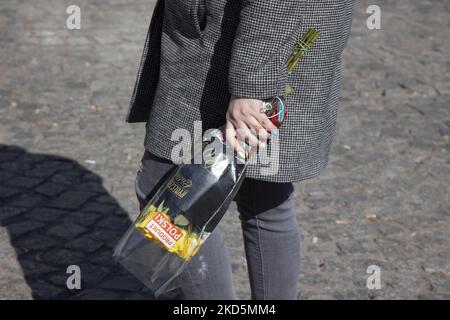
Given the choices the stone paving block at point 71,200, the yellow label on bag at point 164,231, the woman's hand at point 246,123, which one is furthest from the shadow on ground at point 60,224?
the woman's hand at point 246,123

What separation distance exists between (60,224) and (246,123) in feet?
6.94

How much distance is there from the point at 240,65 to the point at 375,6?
6.57 meters

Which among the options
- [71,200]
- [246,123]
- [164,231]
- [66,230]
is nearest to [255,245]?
[164,231]

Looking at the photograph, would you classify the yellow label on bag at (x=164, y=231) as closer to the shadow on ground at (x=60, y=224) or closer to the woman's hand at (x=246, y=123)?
the woman's hand at (x=246, y=123)

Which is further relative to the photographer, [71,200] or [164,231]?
[71,200]

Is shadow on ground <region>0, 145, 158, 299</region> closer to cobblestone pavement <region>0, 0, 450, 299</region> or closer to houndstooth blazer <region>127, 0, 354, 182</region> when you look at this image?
cobblestone pavement <region>0, 0, 450, 299</region>

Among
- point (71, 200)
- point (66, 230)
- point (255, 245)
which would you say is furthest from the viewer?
point (71, 200)

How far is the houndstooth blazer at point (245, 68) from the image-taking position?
2.23m

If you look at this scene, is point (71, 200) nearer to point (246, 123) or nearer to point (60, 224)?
point (60, 224)

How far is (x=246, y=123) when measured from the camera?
7.47 feet

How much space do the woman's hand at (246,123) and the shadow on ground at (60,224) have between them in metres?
1.43

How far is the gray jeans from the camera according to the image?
8.49ft

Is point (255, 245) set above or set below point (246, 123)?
below
